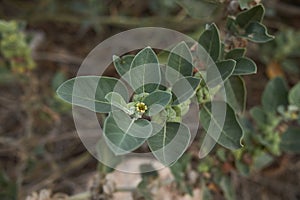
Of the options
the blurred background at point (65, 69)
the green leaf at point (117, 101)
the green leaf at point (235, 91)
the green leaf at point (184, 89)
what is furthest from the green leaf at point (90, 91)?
the blurred background at point (65, 69)

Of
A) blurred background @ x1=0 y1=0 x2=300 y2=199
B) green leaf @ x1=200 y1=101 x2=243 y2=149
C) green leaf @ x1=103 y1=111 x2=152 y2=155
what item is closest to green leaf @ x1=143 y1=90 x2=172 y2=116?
green leaf @ x1=103 y1=111 x2=152 y2=155

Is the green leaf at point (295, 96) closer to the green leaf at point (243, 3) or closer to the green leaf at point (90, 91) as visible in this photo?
the green leaf at point (243, 3)

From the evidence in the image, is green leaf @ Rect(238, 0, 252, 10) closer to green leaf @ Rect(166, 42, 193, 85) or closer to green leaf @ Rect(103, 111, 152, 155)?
green leaf @ Rect(166, 42, 193, 85)

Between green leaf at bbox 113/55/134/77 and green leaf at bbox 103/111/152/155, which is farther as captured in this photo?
green leaf at bbox 113/55/134/77

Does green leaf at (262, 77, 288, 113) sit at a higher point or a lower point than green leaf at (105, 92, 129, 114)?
lower

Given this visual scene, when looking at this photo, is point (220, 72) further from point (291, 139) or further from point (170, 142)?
point (291, 139)

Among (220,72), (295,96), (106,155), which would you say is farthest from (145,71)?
(295,96)

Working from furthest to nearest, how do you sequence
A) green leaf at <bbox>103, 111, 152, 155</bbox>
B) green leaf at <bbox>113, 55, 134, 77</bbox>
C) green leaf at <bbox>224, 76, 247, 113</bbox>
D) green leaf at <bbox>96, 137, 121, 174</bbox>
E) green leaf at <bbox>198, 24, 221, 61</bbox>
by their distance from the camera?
green leaf at <bbox>96, 137, 121, 174</bbox>, green leaf at <bbox>224, 76, 247, 113</bbox>, green leaf at <bbox>198, 24, 221, 61</bbox>, green leaf at <bbox>113, 55, 134, 77</bbox>, green leaf at <bbox>103, 111, 152, 155</bbox>
